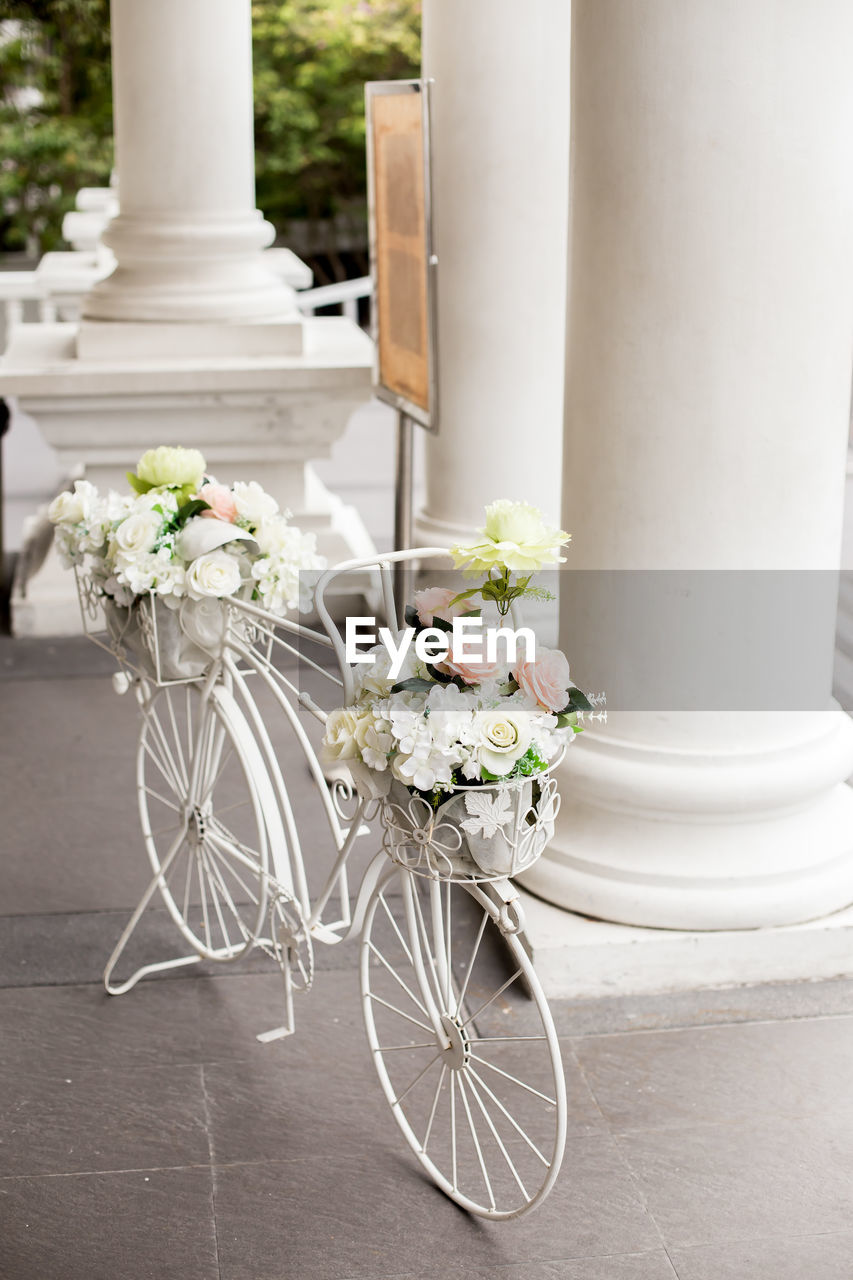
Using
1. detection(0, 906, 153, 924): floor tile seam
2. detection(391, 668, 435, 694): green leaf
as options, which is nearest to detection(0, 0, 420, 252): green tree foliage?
detection(0, 906, 153, 924): floor tile seam

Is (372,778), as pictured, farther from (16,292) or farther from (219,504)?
(16,292)

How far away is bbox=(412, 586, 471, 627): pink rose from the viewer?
2.57 meters

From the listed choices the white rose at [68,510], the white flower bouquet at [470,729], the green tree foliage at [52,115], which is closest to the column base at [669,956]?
the white flower bouquet at [470,729]

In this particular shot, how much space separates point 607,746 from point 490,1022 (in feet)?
2.38

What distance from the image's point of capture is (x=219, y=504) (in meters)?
3.29

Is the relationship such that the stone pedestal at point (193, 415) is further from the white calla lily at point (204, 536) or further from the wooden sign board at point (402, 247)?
the white calla lily at point (204, 536)

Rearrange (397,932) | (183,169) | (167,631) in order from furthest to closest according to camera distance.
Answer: (183,169) → (167,631) → (397,932)

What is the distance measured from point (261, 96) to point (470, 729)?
690 inches

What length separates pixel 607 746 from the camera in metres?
3.71

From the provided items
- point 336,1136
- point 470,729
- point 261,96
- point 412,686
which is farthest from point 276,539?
point 261,96

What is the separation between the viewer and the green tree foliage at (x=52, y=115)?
55.9 feet

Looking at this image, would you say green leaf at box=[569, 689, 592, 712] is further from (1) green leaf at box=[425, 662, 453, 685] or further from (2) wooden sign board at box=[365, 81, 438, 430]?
(2) wooden sign board at box=[365, 81, 438, 430]

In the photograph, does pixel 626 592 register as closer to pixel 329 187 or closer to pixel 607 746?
pixel 607 746

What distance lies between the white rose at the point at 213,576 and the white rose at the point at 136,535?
117mm
